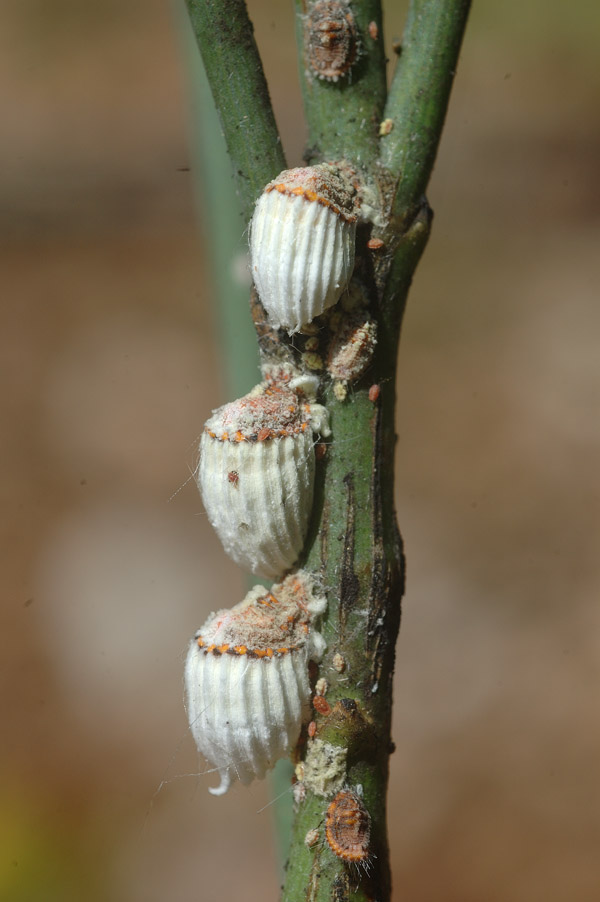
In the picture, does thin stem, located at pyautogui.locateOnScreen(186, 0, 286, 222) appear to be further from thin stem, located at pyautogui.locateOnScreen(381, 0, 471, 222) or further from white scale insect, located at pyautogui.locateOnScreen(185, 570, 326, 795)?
white scale insect, located at pyautogui.locateOnScreen(185, 570, 326, 795)

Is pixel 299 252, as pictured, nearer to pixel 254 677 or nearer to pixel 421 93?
pixel 421 93

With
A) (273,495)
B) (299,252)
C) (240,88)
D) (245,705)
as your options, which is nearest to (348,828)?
(245,705)

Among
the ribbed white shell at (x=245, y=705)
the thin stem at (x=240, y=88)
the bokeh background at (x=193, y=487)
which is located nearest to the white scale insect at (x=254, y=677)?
the ribbed white shell at (x=245, y=705)

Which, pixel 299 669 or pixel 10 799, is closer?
pixel 299 669

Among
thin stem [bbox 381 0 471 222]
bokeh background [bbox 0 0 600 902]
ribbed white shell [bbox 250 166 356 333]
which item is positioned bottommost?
bokeh background [bbox 0 0 600 902]

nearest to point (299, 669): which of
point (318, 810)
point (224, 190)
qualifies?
point (318, 810)

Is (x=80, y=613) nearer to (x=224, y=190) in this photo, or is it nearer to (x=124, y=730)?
(x=124, y=730)

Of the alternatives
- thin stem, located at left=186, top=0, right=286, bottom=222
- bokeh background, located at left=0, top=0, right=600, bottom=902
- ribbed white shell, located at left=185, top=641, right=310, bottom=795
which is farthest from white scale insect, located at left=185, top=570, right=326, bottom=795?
bokeh background, located at left=0, top=0, right=600, bottom=902

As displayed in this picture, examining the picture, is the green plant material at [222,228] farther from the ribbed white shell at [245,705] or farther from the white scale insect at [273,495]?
the ribbed white shell at [245,705]
